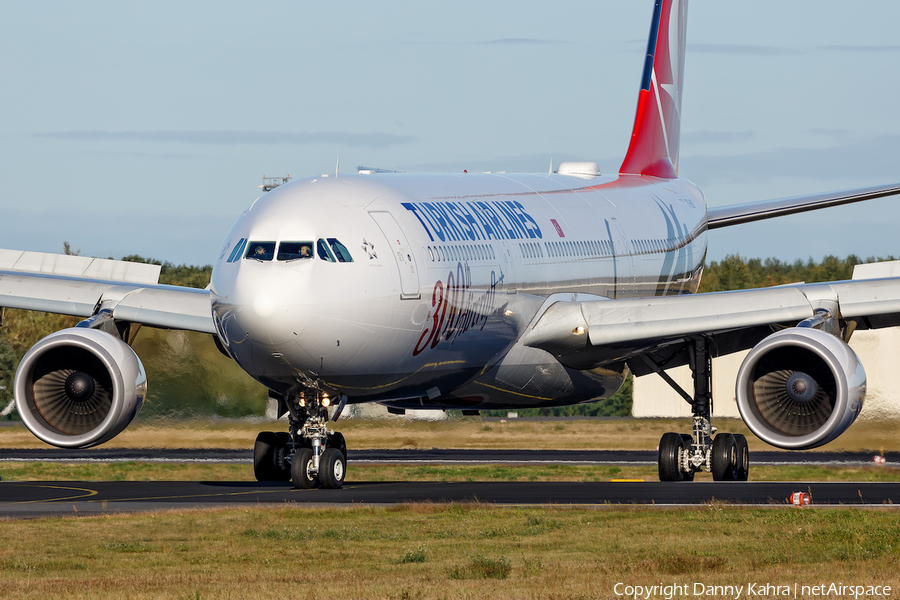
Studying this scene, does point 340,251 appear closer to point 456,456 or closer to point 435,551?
point 435,551

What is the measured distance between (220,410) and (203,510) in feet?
62.2

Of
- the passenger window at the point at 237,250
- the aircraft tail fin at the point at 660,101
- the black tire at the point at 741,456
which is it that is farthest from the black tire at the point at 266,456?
the aircraft tail fin at the point at 660,101

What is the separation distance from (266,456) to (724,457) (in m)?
8.04

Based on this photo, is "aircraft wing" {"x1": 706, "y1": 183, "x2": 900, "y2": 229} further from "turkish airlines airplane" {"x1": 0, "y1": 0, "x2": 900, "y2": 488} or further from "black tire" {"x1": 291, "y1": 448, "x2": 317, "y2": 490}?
"black tire" {"x1": 291, "y1": 448, "x2": 317, "y2": 490}

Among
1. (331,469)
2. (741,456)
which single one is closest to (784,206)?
(741,456)

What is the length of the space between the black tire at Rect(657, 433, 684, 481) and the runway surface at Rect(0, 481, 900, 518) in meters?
1.38

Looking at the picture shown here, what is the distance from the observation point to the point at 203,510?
754 inches

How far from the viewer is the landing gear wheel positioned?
2225cm

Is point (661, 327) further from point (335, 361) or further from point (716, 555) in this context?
point (716, 555)

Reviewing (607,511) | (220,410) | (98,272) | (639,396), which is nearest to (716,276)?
(639,396)

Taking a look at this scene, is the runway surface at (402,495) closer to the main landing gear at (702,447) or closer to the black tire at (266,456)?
the black tire at (266,456)

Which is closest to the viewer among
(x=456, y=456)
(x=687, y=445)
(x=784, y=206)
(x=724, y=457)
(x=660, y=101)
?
(x=724, y=457)

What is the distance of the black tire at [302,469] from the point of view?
22250 millimetres

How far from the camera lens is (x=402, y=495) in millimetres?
22344
